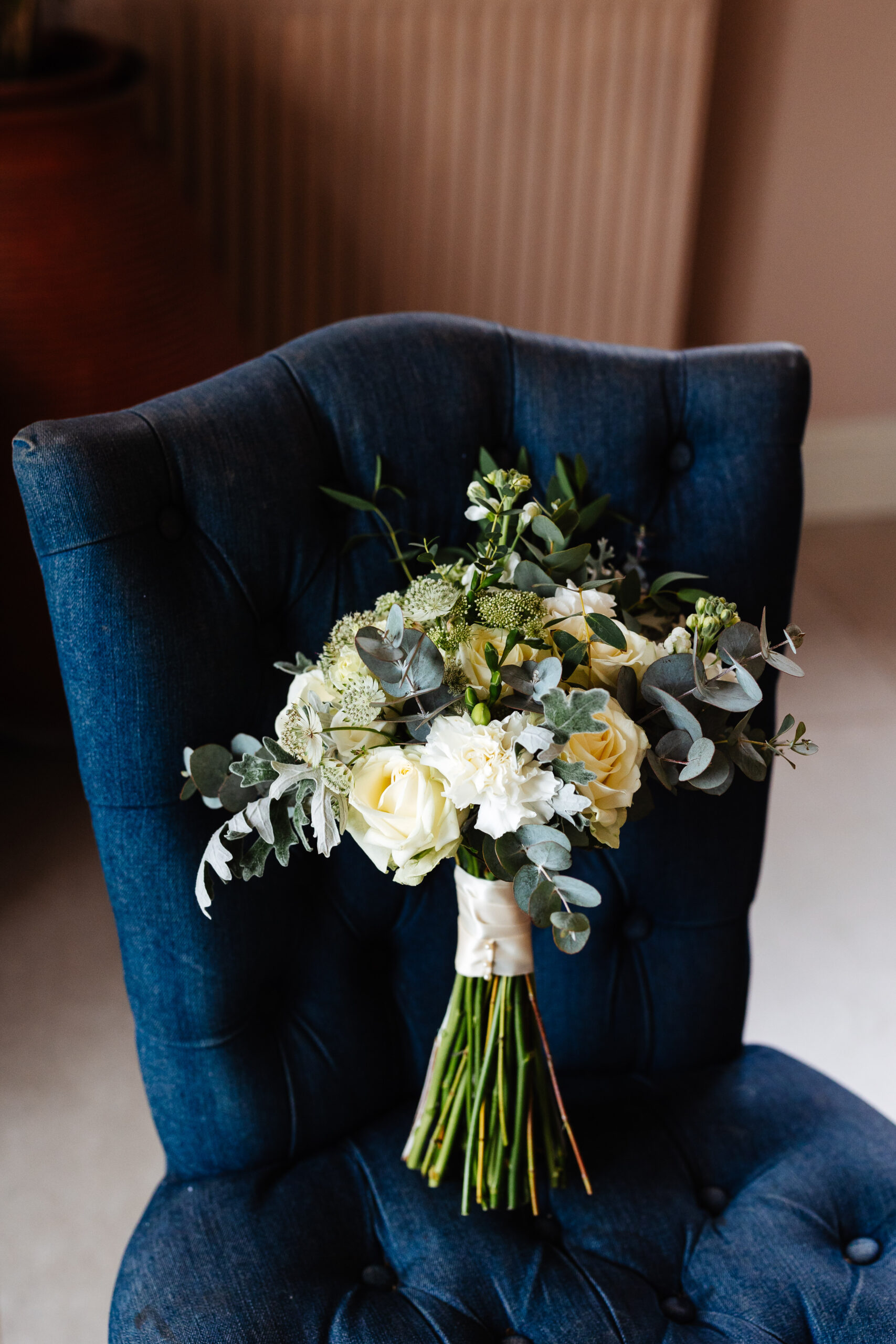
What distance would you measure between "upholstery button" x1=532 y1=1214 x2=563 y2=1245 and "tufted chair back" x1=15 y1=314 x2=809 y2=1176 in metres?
0.15

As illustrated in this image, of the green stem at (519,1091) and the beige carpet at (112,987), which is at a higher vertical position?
the green stem at (519,1091)

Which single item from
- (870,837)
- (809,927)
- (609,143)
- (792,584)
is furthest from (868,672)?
(792,584)

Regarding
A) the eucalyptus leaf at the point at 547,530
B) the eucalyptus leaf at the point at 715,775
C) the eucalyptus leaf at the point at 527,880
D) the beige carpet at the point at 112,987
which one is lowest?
the beige carpet at the point at 112,987

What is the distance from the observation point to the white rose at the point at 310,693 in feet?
2.29

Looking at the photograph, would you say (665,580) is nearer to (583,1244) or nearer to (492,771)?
(492,771)

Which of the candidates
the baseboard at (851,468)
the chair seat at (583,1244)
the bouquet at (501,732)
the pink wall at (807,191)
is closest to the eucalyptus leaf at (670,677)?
the bouquet at (501,732)

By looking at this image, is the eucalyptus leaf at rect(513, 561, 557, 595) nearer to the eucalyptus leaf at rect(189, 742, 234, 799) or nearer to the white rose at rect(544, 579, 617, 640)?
the white rose at rect(544, 579, 617, 640)

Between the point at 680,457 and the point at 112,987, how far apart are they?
1.14 meters

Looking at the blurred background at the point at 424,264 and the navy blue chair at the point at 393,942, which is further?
the blurred background at the point at 424,264

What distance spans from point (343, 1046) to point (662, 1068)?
11.3 inches

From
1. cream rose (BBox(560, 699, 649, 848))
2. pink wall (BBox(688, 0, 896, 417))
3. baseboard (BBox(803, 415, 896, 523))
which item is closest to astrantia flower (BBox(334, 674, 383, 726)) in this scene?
cream rose (BBox(560, 699, 649, 848))

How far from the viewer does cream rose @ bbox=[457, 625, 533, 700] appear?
0.68 meters

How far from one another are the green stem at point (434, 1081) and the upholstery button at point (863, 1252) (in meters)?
0.33

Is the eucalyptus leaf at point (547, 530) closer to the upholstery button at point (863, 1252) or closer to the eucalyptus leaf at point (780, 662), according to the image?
the eucalyptus leaf at point (780, 662)
